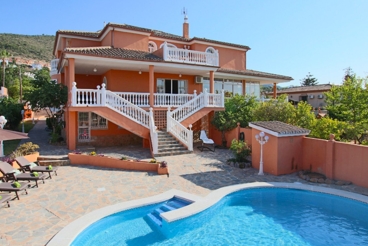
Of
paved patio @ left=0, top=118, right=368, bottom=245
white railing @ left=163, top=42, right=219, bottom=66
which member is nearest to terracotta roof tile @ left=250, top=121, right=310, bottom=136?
paved patio @ left=0, top=118, right=368, bottom=245

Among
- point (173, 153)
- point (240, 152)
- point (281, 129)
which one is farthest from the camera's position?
point (173, 153)

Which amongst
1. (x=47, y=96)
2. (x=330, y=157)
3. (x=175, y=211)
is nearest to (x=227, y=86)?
(x=330, y=157)

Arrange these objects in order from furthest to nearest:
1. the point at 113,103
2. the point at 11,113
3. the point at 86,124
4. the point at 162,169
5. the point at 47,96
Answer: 1. the point at 11,113
2. the point at 86,124
3. the point at 47,96
4. the point at 113,103
5. the point at 162,169

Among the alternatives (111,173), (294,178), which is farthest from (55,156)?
(294,178)

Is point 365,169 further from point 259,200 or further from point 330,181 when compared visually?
point 259,200

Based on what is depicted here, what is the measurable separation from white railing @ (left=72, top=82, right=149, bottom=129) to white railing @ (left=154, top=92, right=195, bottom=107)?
202 centimetres

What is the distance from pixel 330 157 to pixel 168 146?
8.85 meters

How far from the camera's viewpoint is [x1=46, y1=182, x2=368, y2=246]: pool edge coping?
20.5ft

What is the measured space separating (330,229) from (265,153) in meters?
5.13

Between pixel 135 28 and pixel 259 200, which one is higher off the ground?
pixel 135 28

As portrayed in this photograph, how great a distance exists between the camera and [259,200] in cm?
933

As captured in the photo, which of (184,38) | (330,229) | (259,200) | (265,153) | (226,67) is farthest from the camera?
(226,67)

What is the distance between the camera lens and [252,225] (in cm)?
753

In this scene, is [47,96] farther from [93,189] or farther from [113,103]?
[93,189]
